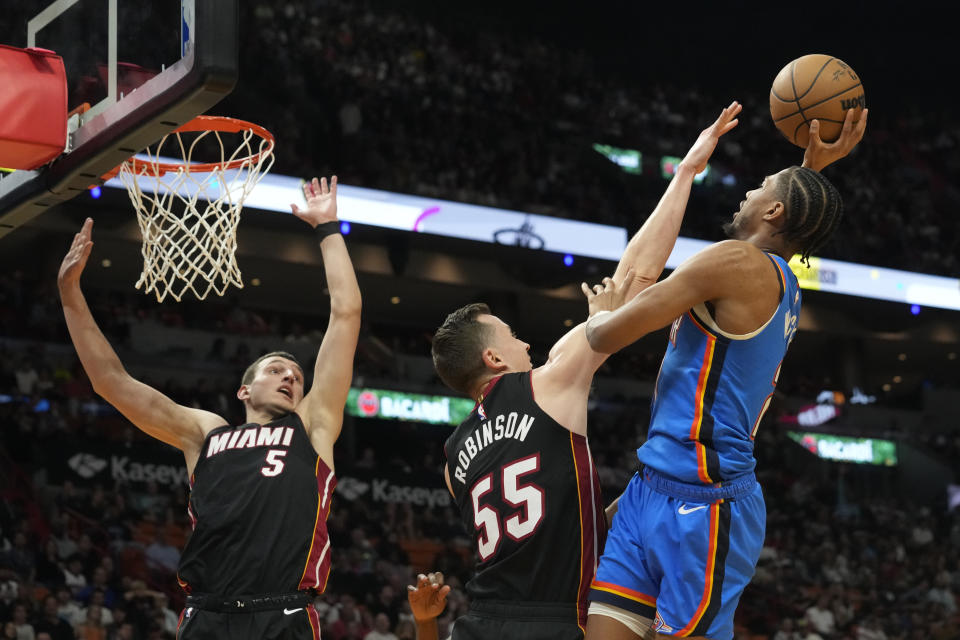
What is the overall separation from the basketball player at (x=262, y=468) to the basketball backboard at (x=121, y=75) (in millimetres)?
361

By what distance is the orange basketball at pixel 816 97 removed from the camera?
12.1ft

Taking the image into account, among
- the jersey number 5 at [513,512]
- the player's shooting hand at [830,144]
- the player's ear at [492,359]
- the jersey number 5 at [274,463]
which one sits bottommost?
the jersey number 5 at [513,512]

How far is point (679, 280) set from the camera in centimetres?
299

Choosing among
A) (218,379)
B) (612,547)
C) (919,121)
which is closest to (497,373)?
(612,547)

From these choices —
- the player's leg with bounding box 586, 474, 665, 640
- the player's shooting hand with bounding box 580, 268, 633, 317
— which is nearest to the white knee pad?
the player's leg with bounding box 586, 474, 665, 640

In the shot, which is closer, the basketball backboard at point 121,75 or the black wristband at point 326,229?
the basketball backboard at point 121,75

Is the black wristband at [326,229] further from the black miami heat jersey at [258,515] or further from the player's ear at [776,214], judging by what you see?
the player's ear at [776,214]

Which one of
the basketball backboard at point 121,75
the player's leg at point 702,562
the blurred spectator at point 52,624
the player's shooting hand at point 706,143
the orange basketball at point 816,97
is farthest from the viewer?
the blurred spectator at point 52,624

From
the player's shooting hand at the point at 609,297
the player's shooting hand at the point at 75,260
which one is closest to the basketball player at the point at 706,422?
the player's shooting hand at the point at 609,297

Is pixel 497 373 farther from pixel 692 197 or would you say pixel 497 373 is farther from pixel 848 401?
pixel 848 401

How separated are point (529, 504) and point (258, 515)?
1.31m

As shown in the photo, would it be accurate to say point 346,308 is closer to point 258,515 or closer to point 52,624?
point 258,515

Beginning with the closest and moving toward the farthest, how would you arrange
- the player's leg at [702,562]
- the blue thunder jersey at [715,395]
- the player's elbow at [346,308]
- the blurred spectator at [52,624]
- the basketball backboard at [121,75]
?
the player's leg at [702,562], the blue thunder jersey at [715,395], the basketball backboard at [121,75], the player's elbow at [346,308], the blurred spectator at [52,624]

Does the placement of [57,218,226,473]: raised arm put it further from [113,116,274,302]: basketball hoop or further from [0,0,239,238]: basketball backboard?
[113,116,274,302]: basketball hoop
